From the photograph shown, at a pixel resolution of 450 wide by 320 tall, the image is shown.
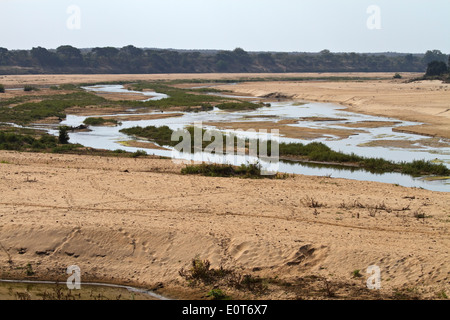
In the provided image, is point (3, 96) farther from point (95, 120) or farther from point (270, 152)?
point (270, 152)

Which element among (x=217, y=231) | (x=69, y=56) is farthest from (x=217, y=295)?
(x=69, y=56)

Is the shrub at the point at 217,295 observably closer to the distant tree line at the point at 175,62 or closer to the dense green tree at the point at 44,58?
the distant tree line at the point at 175,62

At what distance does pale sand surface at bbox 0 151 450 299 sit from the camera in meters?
9.34

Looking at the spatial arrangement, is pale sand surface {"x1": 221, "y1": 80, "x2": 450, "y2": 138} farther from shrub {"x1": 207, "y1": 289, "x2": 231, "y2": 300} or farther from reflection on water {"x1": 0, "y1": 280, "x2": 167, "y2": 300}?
reflection on water {"x1": 0, "y1": 280, "x2": 167, "y2": 300}

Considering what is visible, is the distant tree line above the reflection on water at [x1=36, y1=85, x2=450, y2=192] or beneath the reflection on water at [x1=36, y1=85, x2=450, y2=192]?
above

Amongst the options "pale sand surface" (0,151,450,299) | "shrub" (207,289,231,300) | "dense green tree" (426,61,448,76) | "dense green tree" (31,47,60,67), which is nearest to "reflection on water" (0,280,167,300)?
"pale sand surface" (0,151,450,299)

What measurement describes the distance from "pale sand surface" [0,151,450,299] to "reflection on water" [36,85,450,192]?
4155mm

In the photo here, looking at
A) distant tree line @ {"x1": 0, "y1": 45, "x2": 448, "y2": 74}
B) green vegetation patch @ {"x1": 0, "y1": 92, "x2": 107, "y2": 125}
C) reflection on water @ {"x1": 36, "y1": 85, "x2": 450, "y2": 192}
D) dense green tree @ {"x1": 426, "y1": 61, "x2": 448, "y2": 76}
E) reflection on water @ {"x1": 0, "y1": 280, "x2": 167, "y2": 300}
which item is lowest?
reflection on water @ {"x1": 0, "y1": 280, "x2": 167, "y2": 300}

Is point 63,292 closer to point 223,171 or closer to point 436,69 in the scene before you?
point 223,171

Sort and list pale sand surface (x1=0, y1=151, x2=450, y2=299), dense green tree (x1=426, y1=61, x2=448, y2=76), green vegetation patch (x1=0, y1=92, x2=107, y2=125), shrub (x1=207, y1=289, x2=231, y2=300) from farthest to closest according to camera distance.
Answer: dense green tree (x1=426, y1=61, x2=448, y2=76) < green vegetation patch (x1=0, y1=92, x2=107, y2=125) < pale sand surface (x1=0, y1=151, x2=450, y2=299) < shrub (x1=207, y1=289, x2=231, y2=300)

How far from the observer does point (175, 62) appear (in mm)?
125250

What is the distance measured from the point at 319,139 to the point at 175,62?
102 meters
